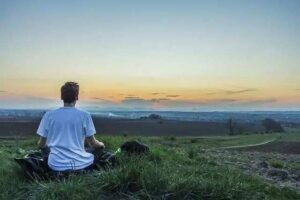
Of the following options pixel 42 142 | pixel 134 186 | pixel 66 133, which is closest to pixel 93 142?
pixel 66 133

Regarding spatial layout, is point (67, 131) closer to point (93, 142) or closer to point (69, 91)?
→ point (93, 142)

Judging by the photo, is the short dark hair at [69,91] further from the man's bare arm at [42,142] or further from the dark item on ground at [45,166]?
the dark item on ground at [45,166]

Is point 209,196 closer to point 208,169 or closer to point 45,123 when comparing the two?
point 208,169

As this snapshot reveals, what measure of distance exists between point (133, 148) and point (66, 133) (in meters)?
2.32

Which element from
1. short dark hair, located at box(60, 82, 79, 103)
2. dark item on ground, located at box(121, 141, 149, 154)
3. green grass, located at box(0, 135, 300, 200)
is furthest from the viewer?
dark item on ground, located at box(121, 141, 149, 154)

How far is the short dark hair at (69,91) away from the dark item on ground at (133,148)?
1.99 metres

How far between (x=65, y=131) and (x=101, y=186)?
1.20 m

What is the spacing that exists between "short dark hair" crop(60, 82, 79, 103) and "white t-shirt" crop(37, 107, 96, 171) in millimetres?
163

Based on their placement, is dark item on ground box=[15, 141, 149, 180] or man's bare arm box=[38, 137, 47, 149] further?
man's bare arm box=[38, 137, 47, 149]

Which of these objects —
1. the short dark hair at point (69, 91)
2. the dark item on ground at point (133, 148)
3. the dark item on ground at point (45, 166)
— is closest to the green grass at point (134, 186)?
the dark item on ground at point (45, 166)

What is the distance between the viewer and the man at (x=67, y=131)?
8.39m

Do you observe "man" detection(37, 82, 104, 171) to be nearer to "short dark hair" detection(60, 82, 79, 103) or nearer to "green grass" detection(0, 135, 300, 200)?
"short dark hair" detection(60, 82, 79, 103)

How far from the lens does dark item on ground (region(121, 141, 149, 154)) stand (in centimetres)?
1023

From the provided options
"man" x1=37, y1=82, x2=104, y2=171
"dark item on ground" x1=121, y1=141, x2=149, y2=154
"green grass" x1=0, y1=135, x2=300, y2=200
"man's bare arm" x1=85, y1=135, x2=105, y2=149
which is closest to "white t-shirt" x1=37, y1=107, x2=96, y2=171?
"man" x1=37, y1=82, x2=104, y2=171
